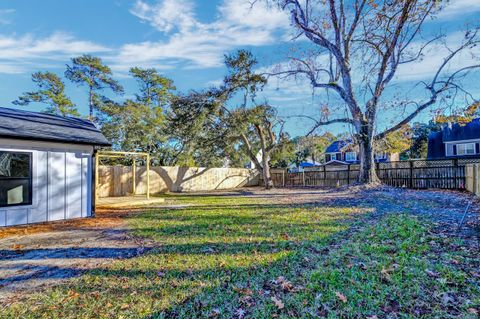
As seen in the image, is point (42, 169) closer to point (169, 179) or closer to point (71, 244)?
point (71, 244)

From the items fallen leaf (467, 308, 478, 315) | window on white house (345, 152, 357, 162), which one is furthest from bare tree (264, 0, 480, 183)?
window on white house (345, 152, 357, 162)

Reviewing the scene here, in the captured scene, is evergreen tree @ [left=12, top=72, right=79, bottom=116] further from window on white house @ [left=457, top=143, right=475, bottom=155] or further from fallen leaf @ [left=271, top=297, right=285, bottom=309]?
window on white house @ [left=457, top=143, right=475, bottom=155]

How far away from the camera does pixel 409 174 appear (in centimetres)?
1416

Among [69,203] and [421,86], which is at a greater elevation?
[421,86]

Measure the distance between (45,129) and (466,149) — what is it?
1069 inches

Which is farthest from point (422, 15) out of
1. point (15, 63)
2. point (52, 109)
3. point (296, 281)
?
point (52, 109)

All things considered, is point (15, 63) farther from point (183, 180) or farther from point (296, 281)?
point (296, 281)

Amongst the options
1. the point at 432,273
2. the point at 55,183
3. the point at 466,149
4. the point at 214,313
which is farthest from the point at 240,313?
the point at 466,149

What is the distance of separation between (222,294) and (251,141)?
54.7 ft

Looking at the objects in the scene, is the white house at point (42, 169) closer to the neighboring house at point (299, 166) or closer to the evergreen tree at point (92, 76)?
the evergreen tree at point (92, 76)

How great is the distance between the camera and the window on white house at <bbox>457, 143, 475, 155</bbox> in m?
20.3

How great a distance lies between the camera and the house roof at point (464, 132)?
796 inches

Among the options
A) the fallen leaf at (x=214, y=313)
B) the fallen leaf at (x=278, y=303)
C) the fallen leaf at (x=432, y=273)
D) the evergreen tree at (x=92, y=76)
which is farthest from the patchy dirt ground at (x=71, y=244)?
the evergreen tree at (x=92, y=76)

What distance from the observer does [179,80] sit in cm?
2067
